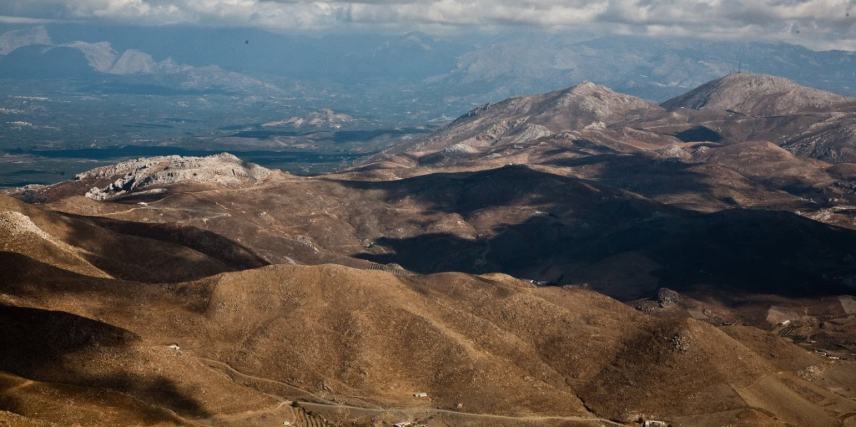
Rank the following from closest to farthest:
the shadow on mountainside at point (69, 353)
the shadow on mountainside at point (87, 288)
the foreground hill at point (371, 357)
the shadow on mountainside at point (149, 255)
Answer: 1. the shadow on mountainside at point (69, 353)
2. the foreground hill at point (371, 357)
3. the shadow on mountainside at point (87, 288)
4. the shadow on mountainside at point (149, 255)

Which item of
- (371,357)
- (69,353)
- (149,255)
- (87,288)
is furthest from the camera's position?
(149,255)

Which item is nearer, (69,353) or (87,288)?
(69,353)

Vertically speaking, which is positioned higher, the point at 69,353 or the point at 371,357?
the point at 69,353

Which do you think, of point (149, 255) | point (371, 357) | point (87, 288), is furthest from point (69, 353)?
point (149, 255)

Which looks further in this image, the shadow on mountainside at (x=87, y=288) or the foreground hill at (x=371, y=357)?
the shadow on mountainside at (x=87, y=288)

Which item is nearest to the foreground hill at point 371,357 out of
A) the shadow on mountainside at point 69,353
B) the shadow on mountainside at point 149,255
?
the shadow on mountainside at point 69,353

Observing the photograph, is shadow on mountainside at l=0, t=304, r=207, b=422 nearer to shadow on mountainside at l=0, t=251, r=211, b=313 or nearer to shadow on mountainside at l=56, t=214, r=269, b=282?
shadow on mountainside at l=0, t=251, r=211, b=313

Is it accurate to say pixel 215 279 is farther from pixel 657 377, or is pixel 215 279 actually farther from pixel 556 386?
pixel 657 377

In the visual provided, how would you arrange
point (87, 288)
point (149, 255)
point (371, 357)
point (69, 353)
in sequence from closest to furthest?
point (69, 353) → point (371, 357) → point (87, 288) → point (149, 255)

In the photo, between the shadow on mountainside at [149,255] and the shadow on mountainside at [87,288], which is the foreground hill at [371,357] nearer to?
the shadow on mountainside at [87,288]

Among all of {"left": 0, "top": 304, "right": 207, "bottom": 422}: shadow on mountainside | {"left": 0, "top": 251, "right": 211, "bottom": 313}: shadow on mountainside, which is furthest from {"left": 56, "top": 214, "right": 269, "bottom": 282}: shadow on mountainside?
{"left": 0, "top": 304, "right": 207, "bottom": 422}: shadow on mountainside

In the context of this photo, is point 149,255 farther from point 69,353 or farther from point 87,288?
point 69,353
